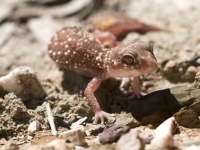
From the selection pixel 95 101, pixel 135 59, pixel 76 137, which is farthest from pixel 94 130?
pixel 135 59

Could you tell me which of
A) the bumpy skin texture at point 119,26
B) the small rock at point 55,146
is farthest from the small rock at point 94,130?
the bumpy skin texture at point 119,26

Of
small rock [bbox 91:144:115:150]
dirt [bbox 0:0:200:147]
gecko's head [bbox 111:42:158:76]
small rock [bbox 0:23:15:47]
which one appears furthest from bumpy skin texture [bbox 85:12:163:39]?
small rock [bbox 91:144:115:150]

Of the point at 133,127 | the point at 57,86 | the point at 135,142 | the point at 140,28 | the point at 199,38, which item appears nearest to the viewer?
the point at 135,142

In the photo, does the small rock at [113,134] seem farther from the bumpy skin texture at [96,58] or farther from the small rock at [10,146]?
the small rock at [10,146]

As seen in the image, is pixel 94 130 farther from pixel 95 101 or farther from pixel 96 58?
pixel 96 58

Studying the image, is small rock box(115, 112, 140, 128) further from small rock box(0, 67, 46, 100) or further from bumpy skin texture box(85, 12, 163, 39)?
bumpy skin texture box(85, 12, 163, 39)

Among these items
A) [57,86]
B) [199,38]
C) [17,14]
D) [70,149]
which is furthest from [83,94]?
[17,14]

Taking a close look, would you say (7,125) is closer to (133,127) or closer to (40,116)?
(40,116)
